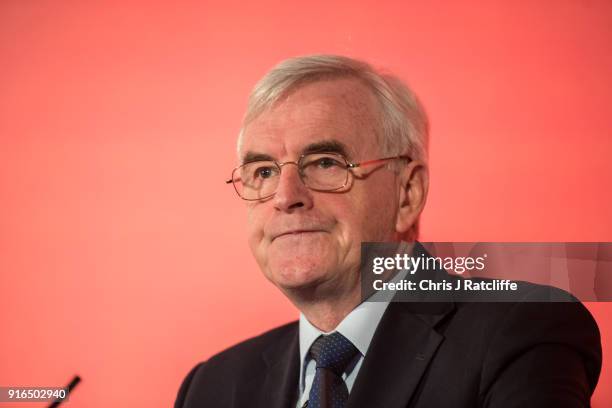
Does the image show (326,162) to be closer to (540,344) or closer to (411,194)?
(411,194)

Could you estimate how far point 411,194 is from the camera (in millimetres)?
2293

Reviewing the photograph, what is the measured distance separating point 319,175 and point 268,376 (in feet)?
2.10

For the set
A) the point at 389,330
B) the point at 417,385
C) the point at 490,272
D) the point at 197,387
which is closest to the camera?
the point at 417,385

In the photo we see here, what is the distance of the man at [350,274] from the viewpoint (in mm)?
1829

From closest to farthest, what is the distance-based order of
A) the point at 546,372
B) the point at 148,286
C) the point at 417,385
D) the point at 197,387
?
the point at 546,372
the point at 417,385
the point at 197,387
the point at 148,286

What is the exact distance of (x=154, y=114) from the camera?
2947 mm

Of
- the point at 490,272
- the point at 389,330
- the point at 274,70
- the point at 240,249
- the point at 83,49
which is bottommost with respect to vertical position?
the point at 389,330

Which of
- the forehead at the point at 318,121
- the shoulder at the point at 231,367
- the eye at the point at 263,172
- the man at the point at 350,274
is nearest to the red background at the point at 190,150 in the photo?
the shoulder at the point at 231,367

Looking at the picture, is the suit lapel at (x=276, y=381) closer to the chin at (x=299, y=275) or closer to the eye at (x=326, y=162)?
the chin at (x=299, y=275)

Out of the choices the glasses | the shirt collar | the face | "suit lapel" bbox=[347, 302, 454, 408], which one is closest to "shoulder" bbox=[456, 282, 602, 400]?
"suit lapel" bbox=[347, 302, 454, 408]

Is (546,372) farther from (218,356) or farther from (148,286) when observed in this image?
(148,286)

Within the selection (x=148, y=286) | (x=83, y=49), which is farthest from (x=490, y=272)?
(x=83, y=49)

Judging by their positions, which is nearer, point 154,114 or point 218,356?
point 218,356

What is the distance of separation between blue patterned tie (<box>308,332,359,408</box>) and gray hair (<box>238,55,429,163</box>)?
1.83 ft
